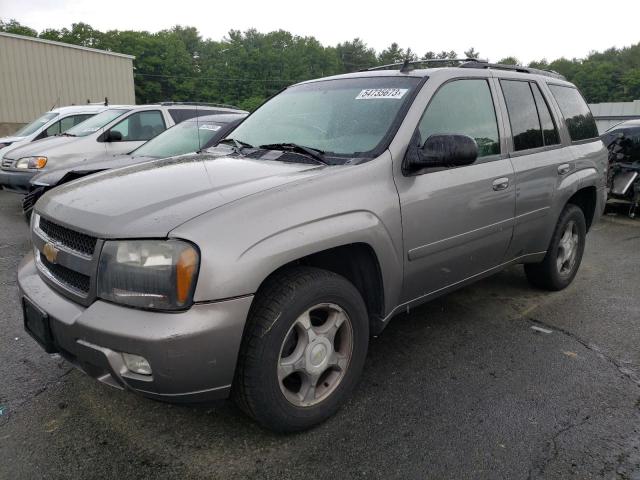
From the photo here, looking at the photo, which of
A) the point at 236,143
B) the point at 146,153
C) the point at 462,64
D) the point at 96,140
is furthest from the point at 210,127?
the point at 462,64

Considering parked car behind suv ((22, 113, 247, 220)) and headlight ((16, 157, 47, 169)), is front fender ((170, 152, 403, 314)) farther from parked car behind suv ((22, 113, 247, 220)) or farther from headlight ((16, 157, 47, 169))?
headlight ((16, 157, 47, 169))

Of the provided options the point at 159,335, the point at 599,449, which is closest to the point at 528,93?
the point at 599,449

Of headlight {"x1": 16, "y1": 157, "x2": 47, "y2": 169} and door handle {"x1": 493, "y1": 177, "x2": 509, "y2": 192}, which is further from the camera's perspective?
headlight {"x1": 16, "y1": 157, "x2": 47, "y2": 169}

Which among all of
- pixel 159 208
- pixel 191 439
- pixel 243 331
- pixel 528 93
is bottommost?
pixel 191 439

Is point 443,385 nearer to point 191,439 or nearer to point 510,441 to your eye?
point 510,441

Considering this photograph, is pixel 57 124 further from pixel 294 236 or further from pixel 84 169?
pixel 294 236

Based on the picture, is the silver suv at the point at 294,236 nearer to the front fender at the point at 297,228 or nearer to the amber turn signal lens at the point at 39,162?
the front fender at the point at 297,228

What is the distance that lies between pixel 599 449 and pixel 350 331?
50.5 inches

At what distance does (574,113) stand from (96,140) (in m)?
6.96

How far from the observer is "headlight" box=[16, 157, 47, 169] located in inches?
307

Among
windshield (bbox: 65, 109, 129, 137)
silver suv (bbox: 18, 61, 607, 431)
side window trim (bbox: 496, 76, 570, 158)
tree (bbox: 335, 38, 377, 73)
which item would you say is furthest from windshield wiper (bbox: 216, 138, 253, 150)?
tree (bbox: 335, 38, 377, 73)

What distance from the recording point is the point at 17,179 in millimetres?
7730

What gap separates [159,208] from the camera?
226 cm

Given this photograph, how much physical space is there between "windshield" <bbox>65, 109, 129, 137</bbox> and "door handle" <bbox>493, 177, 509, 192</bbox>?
7121 mm
